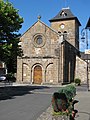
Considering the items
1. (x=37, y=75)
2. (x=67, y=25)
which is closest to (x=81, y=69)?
(x=67, y=25)

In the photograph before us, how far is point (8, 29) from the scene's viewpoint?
960 inches

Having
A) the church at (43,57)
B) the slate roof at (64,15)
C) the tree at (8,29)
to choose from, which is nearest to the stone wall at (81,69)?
the church at (43,57)

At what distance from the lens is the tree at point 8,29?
22922 millimetres

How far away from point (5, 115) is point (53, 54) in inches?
1264

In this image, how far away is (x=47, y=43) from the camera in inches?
1727

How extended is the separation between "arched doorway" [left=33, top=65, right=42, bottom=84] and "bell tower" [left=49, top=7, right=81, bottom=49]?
15138mm

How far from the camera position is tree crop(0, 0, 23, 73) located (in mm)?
22922

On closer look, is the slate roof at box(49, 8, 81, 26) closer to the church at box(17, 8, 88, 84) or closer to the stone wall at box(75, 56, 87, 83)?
the stone wall at box(75, 56, 87, 83)

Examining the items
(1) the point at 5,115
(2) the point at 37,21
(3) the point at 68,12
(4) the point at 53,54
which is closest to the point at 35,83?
(4) the point at 53,54

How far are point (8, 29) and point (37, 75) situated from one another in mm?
19826

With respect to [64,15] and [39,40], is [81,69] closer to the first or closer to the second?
[39,40]

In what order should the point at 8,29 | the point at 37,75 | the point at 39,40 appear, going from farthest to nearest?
the point at 39,40 → the point at 37,75 → the point at 8,29

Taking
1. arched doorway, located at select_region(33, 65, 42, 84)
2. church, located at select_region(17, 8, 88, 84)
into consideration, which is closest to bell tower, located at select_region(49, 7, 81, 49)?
church, located at select_region(17, 8, 88, 84)

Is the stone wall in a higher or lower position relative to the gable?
lower
